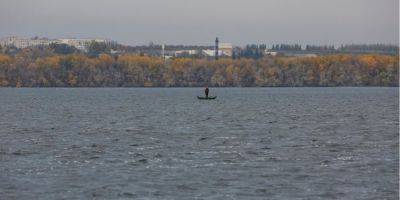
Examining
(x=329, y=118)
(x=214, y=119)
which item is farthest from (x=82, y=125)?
(x=329, y=118)

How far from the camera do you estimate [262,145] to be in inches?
2162

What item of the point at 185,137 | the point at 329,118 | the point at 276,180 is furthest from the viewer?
the point at 329,118

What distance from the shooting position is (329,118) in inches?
3460

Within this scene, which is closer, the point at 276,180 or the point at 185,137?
the point at 276,180

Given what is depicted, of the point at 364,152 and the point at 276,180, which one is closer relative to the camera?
the point at 276,180

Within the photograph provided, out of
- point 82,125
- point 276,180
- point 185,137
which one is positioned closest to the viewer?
point 276,180

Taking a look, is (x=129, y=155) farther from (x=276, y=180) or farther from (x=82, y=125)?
(x=82, y=125)

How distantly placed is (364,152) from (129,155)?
11343 mm

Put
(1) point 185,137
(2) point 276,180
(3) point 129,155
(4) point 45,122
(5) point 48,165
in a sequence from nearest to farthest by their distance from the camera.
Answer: (2) point 276,180 → (5) point 48,165 → (3) point 129,155 → (1) point 185,137 → (4) point 45,122

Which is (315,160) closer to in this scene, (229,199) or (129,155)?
(129,155)

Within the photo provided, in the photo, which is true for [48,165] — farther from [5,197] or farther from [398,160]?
[398,160]

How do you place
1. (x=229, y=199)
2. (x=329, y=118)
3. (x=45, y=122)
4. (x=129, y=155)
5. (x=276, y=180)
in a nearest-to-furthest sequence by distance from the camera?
(x=229, y=199)
(x=276, y=180)
(x=129, y=155)
(x=45, y=122)
(x=329, y=118)

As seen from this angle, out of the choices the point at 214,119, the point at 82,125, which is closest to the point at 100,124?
the point at 82,125

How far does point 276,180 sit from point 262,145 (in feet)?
52.2
